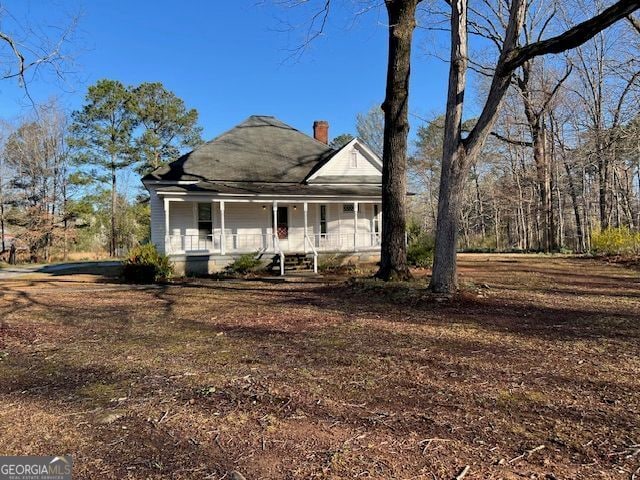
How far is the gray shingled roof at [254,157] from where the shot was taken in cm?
1795

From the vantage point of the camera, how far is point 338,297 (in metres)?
9.13

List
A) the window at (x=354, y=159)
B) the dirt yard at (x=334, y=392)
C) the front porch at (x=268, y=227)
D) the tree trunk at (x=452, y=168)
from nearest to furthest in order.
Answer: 1. the dirt yard at (x=334, y=392)
2. the tree trunk at (x=452, y=168)
3. the front porch at (x=268, y=227)
4. the window at (x=354, y=159)

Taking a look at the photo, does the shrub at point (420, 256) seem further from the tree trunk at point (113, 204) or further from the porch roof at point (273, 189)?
the tree trunk at point (113, 204)

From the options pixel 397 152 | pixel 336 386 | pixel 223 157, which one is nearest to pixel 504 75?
pixel 397 152

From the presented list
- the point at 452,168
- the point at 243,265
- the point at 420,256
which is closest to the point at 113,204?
the point at 243,265

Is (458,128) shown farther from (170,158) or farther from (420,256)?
(170,158)

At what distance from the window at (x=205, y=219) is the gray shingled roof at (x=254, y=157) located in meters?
1.17

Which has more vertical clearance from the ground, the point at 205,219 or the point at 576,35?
the point at 576,35

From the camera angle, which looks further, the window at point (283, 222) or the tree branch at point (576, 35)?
the window at point (283, 222)

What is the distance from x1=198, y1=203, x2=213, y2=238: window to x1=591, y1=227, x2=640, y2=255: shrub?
1767 centimetres

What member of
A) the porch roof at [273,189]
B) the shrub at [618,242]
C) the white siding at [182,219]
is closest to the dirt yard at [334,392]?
the porch roof at [273,189]

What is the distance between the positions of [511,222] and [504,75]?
4081 centimetres

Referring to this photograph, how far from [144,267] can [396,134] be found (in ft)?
30.1

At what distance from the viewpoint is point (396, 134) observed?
1053cm
